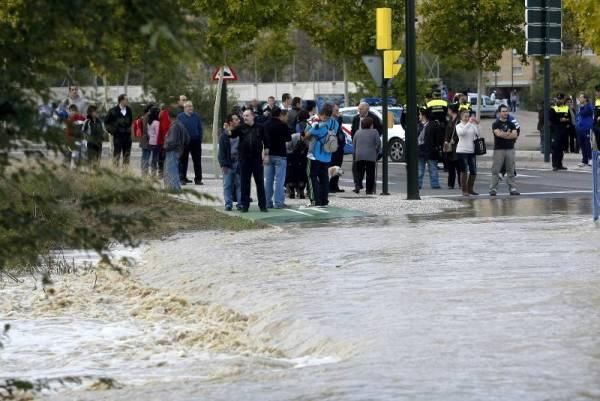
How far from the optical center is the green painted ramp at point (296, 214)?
20.9m

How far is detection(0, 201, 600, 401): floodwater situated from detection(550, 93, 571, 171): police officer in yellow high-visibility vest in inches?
546

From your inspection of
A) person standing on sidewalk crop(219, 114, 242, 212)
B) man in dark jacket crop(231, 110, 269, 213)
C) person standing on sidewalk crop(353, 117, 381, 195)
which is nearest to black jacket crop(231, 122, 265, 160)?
man in dark jacket crop(231, 110, 269, 213)

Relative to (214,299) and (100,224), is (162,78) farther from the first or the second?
(214,299)

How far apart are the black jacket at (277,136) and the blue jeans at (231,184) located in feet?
2.04

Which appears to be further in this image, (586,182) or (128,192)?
(586,182)

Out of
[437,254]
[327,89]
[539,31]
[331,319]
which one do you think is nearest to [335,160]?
[539,31]

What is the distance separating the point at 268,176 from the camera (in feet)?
73.9

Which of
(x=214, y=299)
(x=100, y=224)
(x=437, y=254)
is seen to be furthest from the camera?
(x=437, y=254)

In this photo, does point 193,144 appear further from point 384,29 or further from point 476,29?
point 476,29

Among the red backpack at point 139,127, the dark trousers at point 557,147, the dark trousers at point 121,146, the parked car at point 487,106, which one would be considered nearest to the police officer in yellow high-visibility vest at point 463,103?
the dark trousers at point 557,147

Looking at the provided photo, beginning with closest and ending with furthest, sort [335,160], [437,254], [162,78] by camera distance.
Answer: [162,78], [437,254], [335,160]

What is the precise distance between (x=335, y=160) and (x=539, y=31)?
878cm

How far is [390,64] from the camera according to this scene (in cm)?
2409

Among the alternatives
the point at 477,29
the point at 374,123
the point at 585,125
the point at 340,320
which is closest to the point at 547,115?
the point at 585,125
